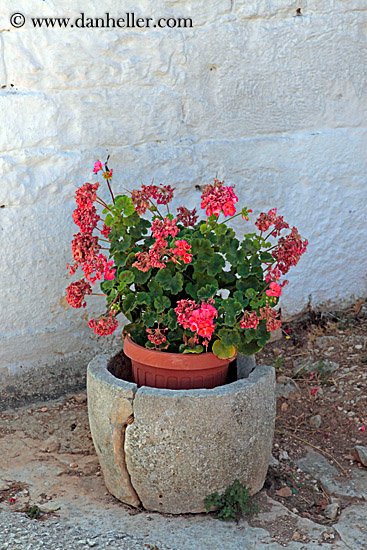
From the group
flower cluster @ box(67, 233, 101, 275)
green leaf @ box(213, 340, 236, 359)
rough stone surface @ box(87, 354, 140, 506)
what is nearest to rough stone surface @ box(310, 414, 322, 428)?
green leaf @ box(213, 340, 236, 359)

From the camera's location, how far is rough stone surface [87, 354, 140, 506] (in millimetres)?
2176

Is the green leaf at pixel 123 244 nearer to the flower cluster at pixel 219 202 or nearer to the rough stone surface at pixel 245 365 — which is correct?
the flower cluster at pixel 219 202

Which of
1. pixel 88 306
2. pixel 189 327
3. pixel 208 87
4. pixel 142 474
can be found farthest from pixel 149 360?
pixel 208 87

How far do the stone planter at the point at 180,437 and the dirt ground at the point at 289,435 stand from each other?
0.16m

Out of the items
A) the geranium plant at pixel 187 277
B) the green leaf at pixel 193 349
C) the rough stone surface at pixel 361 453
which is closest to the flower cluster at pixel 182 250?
the geranium plant at pixel 187 277

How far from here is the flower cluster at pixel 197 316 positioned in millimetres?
2084

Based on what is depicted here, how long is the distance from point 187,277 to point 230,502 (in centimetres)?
81

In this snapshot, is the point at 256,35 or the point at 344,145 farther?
the point at 344,145

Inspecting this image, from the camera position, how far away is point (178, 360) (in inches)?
87.2

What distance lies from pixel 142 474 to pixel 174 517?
0.20 meters

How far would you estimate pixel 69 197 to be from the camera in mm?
2814

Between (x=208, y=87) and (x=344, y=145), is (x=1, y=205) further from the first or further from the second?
(x=344, y=145)

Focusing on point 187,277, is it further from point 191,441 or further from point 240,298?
point 191,441

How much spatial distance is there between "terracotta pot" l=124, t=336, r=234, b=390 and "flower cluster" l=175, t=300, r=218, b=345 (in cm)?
14
